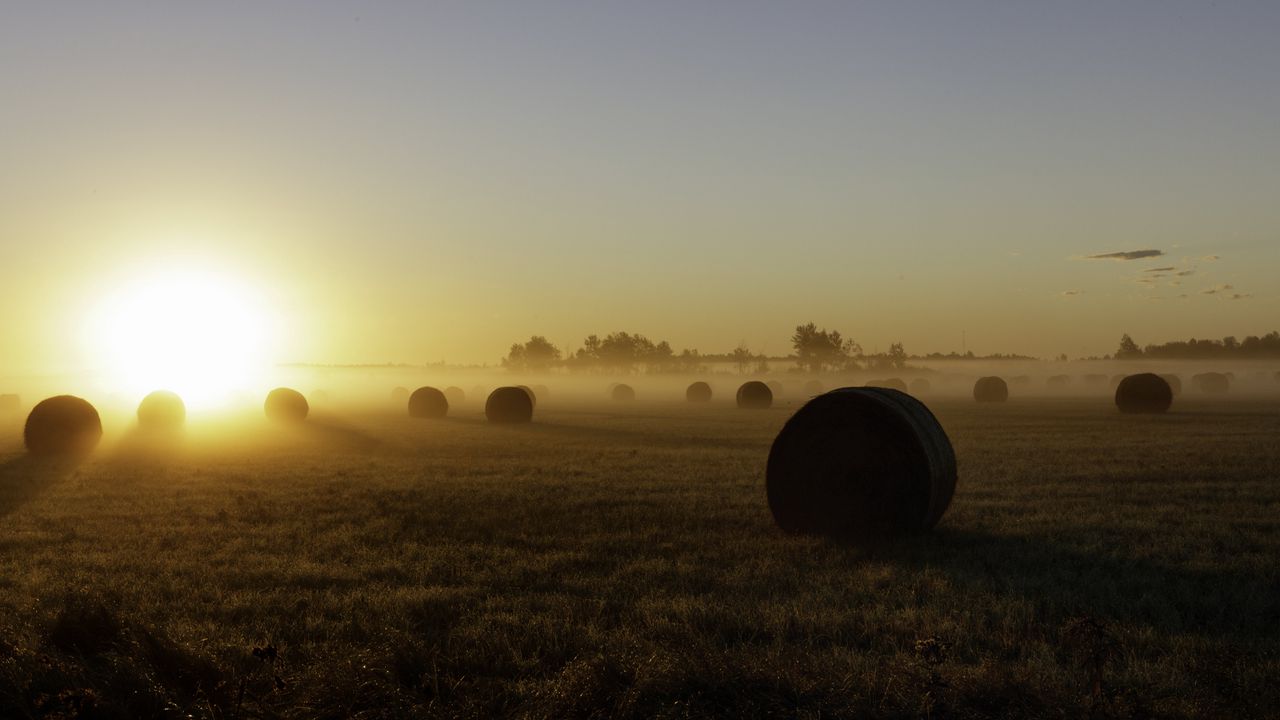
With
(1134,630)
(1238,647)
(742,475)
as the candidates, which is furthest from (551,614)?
(742,475)

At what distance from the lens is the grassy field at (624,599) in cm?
550

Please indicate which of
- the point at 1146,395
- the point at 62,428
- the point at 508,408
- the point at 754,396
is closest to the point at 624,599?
the point at 62,428

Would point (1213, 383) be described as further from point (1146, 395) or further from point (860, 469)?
point (860, 469)

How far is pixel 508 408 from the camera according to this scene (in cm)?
3819

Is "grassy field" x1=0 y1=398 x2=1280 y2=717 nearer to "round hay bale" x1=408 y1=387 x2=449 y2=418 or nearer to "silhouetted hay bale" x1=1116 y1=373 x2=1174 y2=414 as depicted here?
"silhouetted hay bale" x1=1116 y1=373 x2=1174 y2=414

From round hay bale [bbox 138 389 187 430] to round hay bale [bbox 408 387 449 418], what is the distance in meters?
11.6

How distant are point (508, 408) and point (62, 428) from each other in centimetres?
1729

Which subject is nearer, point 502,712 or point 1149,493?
point 502,712

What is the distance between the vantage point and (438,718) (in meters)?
5.25

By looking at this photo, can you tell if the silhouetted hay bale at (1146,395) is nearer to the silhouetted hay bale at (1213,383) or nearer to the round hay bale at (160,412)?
the round hay bale at (160,412)

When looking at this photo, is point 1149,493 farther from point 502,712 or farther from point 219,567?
point 219,567

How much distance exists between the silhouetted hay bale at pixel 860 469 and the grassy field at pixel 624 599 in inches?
18.6

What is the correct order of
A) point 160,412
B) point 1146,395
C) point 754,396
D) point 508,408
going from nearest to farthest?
point 160,412
point 1146,395
point 508,408
point 754,396

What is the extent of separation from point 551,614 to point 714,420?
30.8 m
